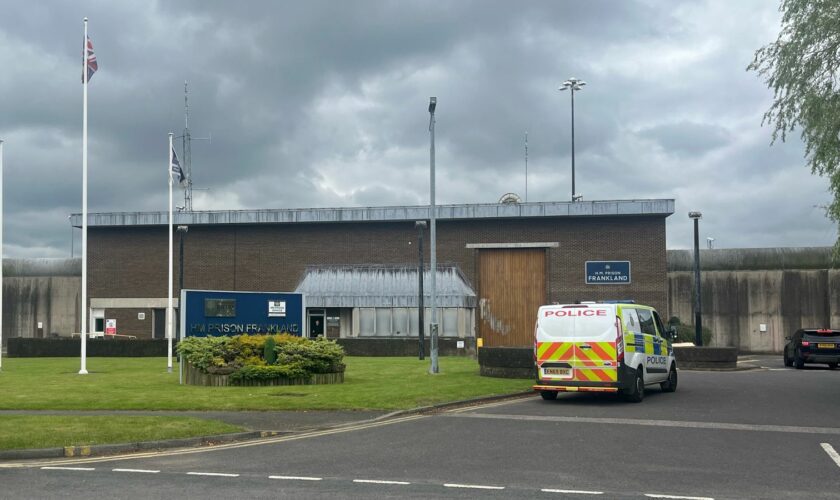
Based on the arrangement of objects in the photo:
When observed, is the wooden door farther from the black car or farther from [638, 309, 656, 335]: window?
[638, 309, 656, 335]: window

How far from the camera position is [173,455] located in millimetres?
11773

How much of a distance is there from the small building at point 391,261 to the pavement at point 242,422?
29.7 m

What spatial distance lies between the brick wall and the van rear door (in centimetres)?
2955

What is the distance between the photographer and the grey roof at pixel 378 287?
48.7 meters

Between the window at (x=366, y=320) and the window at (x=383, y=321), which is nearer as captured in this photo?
the window at (x=383, y=321)

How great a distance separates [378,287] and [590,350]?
32.6 meters

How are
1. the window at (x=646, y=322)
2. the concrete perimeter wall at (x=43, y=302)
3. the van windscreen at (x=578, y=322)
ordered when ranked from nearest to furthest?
the van windscreen at (x=578, y=322) < the window at (x=646, y=322) < the concrete perimeter wall at (x=43, y=302)

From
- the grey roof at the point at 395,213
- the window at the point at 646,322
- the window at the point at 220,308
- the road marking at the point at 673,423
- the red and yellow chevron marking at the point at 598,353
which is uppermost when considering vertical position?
the grey roof at the point at 395,213

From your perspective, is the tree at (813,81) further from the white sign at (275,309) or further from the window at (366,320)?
the window at (366,320)

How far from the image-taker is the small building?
1861 inches

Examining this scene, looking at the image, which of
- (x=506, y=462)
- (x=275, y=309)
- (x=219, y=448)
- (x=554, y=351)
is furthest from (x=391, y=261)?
(x=506, y=462)

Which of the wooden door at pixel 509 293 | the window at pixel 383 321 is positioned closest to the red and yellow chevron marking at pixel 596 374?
the wooden door at pixel 509 293

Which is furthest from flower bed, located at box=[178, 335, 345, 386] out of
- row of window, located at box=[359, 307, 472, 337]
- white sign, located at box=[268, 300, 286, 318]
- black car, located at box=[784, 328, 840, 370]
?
row of window, located at box=[359, 307, 472, 337]

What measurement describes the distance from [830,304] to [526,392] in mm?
34547
